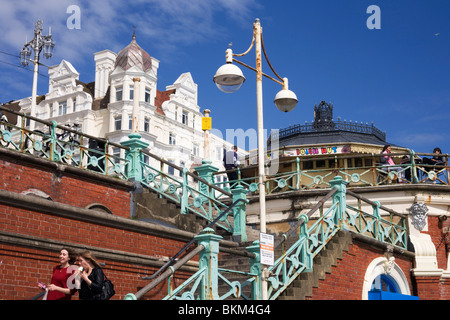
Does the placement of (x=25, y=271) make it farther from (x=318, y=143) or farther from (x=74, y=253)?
(x=318, y=143)

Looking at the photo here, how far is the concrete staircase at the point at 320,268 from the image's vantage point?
39.4ft

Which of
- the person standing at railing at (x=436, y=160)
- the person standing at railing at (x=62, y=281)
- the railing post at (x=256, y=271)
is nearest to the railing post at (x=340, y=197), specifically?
the railing post at (x=256, y=271)

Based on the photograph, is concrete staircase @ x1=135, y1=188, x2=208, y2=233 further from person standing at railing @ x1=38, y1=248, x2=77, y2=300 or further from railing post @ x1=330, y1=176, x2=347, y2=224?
person standing at railing @ x1=38, y1=248, x2=77, y2=300

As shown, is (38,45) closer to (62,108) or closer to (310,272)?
(62,108)

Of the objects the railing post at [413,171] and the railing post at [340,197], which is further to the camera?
the railing post at [413,171]

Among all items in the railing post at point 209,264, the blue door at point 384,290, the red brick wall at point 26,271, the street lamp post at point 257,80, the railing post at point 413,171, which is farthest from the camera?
the railing post at point 413,171

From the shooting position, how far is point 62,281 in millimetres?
8328

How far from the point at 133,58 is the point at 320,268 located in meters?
49.4

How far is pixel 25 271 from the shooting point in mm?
9969

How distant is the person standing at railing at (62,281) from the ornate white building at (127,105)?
48786 millimetres

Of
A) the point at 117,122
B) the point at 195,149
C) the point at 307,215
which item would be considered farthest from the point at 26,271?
the point at 195,149

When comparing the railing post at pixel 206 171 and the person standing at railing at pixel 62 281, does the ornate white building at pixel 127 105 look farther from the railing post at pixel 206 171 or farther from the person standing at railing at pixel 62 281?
the person standing at railing at pixel 62 281
